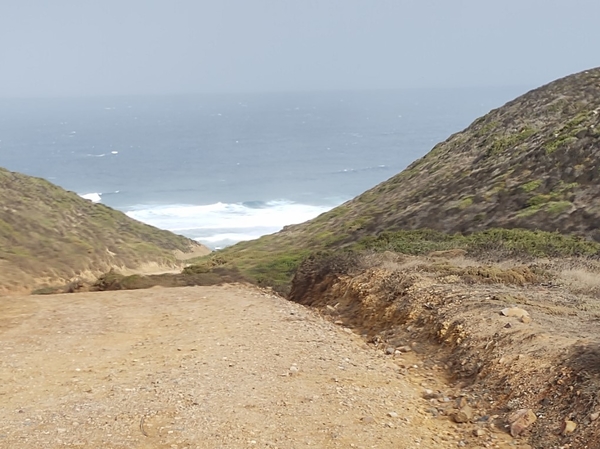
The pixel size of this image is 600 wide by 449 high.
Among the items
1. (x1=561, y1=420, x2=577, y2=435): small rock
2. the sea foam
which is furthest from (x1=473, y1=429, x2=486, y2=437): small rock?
the sea foam

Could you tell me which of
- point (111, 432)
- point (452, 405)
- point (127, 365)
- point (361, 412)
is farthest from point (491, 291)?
point (111, 432)

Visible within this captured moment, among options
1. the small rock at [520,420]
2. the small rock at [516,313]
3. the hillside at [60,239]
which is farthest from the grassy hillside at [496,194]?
the small rock at [520,420]

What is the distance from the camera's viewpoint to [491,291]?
13641mm

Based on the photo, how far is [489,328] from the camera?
11406 millimetres

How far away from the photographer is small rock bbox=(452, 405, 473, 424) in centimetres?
910

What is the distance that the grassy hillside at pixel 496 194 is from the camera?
982 inches

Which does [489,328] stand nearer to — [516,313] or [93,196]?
[516,313]

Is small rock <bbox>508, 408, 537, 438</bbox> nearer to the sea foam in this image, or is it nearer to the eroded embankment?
the eroded embankment

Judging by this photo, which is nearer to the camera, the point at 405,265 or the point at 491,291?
the point at 491,291

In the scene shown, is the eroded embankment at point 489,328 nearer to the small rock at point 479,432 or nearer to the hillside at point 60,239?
the small rock at point 479,432

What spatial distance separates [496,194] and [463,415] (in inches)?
955

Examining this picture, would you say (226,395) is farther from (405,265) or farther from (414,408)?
(405,265)

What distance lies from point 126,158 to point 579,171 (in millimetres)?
173334

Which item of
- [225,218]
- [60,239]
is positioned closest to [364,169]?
[225,218]
